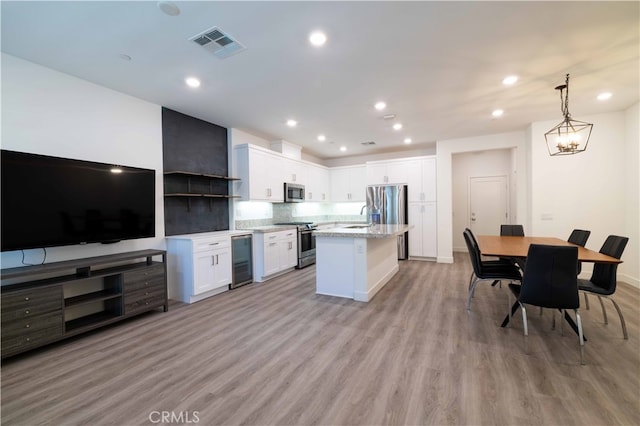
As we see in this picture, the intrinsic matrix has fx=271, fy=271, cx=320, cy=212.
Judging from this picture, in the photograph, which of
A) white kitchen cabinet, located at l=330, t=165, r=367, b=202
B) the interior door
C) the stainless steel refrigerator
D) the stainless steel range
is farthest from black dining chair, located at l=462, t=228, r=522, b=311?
the interior door

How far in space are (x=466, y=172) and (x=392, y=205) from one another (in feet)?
8.85

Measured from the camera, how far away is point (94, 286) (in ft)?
10.2

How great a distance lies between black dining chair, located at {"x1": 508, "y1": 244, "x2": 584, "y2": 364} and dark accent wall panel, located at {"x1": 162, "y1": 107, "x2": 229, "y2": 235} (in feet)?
14.3

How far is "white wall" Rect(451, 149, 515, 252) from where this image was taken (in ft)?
23.6

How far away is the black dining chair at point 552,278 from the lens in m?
2.27

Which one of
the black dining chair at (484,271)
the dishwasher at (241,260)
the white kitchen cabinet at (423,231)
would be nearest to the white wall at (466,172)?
the white kitchen cabinet at (423,231)

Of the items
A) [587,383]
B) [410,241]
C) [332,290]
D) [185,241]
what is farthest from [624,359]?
[185,241]

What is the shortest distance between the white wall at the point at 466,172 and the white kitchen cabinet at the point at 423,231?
1.87 m

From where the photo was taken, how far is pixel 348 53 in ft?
8.74

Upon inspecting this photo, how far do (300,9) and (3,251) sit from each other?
3.21m

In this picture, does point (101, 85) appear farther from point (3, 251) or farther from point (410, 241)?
point (410, 241)

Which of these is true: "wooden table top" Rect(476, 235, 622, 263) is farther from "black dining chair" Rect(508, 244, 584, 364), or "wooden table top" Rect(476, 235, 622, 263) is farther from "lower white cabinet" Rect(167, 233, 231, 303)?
"lower white cabinet" Rect(167, 233, 231, 303)

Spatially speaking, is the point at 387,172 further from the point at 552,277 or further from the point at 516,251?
the point at 552,277
